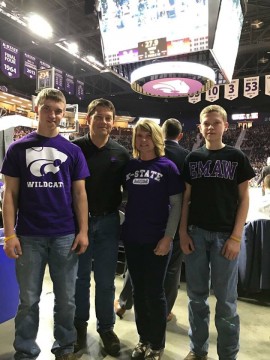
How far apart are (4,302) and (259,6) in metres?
9.88

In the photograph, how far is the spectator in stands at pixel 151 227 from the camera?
2.09 metres

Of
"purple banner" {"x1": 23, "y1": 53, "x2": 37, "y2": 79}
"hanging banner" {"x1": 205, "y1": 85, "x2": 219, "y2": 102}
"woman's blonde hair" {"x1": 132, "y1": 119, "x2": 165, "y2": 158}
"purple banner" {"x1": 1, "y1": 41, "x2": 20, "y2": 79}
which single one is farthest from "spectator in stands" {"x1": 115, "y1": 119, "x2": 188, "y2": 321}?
"hanging banner" {"x1": 205, "y1": 85, "x2": 219, "y2": 102}

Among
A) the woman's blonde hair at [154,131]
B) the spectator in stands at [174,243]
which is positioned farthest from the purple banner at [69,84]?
the woman's blonde hair at [154,131]

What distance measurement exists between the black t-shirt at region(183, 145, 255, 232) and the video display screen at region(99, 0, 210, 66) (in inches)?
84.7

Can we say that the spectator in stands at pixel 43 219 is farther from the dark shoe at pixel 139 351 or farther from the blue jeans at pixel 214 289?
the blue jeans at pixel 214 289

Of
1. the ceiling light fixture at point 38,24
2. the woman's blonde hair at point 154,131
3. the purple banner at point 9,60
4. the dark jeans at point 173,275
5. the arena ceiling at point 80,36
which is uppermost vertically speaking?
the arena ceiling at point 80,36

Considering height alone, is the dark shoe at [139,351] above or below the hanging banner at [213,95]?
below

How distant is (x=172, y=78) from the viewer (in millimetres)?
4371

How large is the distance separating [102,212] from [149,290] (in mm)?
610

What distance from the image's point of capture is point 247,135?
25328 millimetres

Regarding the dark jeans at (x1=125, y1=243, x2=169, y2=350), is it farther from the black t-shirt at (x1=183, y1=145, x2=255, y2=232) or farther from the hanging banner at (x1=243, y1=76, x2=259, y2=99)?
the hanging banner at (x1=243, y1=76, x2=259, y2=99)

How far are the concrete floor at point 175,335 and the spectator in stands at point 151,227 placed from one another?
33cm

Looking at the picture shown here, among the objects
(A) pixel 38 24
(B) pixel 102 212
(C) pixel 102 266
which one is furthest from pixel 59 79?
(C) pixel 102 266

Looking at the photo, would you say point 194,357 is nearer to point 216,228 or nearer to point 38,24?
point 216,228
